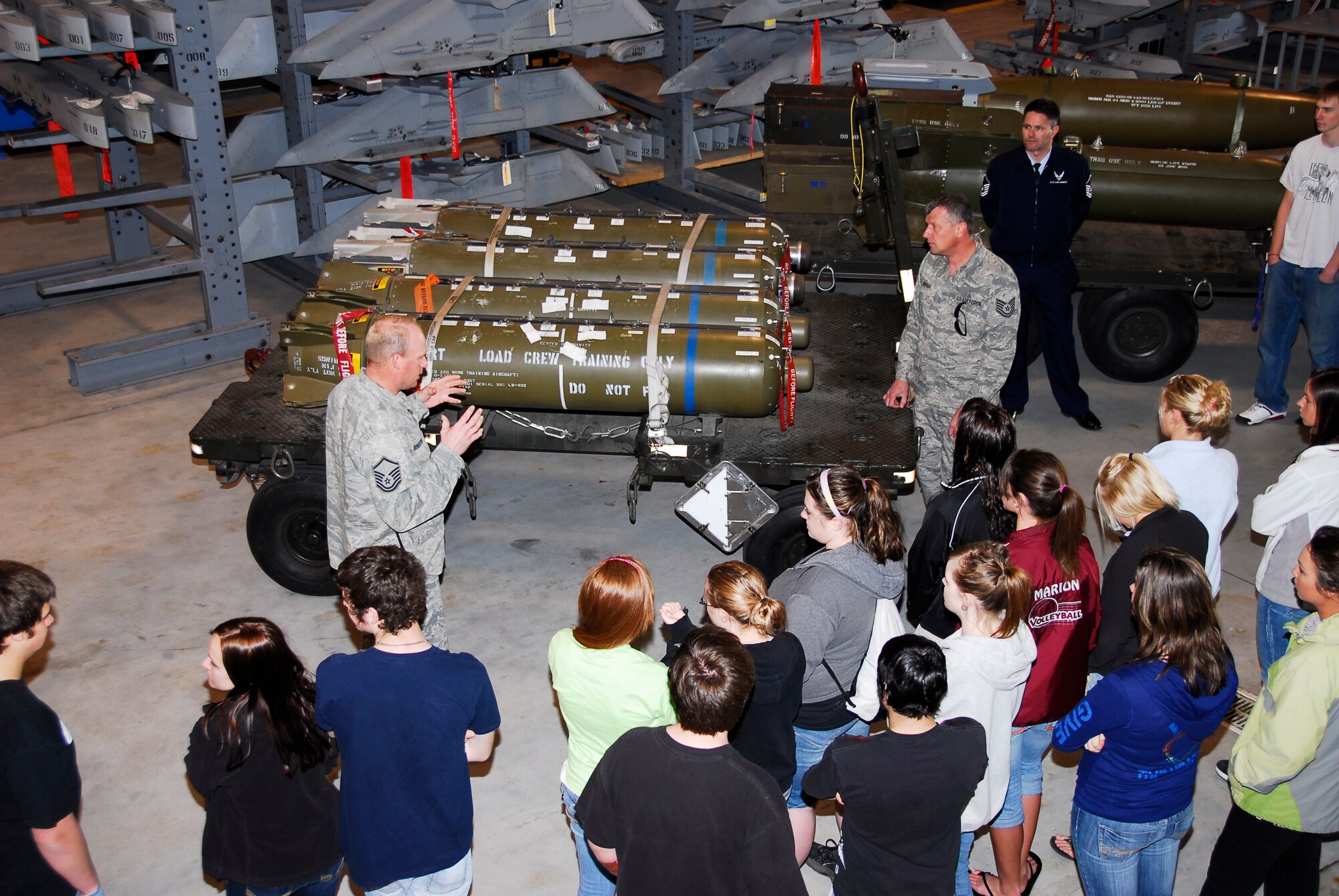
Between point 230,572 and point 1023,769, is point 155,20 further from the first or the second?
point 1023,769

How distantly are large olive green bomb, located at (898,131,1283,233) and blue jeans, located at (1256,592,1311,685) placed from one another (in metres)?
4.38

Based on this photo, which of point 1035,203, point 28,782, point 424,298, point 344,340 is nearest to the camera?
point 28,782

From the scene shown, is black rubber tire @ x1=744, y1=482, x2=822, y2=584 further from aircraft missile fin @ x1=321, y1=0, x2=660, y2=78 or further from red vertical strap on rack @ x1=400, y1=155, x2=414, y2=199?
aircraft missile fin @ x1=321, y1=0, x2=660, y2=78

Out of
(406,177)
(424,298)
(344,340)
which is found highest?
(406,177)

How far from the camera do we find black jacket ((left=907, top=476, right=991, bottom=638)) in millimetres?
4219

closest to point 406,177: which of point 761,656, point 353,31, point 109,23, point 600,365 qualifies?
point 353,31

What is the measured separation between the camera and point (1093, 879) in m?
3.74

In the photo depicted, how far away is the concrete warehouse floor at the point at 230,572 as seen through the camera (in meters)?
4.69

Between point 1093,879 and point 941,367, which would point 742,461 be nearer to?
point 941,367

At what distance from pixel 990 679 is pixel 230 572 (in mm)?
4408

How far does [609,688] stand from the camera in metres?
3.39

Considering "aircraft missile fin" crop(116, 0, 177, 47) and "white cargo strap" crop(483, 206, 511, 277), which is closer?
"white cargo strap" crop(483, 206, 511, 277)

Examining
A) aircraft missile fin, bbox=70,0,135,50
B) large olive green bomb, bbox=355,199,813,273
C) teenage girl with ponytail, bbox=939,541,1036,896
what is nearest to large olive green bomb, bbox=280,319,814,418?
large olive green bomb, bbox=355,199,813,273

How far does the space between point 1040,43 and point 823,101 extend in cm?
507
